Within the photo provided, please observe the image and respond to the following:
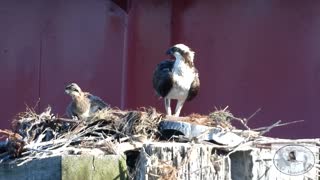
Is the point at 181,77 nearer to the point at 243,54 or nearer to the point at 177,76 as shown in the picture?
the point at 177,76

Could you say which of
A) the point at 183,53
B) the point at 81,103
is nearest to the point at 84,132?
the point at 183,53

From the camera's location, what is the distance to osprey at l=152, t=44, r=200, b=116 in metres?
5.56

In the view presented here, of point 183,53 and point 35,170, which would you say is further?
point 183,53

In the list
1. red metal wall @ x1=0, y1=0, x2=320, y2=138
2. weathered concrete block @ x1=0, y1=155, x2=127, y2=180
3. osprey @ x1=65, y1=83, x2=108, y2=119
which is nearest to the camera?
weathered concrete block @ x1=0, y1=155, x2=127, y2=180

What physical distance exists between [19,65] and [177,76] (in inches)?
87.5

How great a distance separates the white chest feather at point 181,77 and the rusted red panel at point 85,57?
164 centimetres

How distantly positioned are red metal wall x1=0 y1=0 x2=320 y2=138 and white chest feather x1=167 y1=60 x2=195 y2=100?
4.31 ft

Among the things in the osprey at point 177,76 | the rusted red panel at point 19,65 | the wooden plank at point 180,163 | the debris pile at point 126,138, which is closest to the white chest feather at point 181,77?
the osprey at point 177,76

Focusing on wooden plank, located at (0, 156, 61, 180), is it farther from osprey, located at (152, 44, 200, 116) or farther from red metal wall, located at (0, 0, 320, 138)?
red metal wall, located at (0, 0, 320, 138)

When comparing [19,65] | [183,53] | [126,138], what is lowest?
[126,138]

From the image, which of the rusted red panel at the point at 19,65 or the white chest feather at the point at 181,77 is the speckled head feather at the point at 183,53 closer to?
the white chest feather at the point at 181,77

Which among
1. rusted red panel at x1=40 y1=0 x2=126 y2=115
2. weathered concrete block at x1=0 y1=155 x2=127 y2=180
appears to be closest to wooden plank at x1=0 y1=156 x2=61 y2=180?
weathered concrete block at x1=0 y1=155 x2=127 y2=180

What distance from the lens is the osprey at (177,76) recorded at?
5562 millimetres

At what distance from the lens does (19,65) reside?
7.26m
